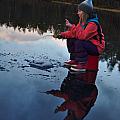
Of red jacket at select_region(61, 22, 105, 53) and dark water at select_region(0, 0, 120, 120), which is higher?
red jacket at select_region(61, 22, 105, 53)

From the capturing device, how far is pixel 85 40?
8.20 m

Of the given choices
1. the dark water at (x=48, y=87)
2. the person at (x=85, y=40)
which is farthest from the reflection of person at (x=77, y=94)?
the person at (x=85, y=40)

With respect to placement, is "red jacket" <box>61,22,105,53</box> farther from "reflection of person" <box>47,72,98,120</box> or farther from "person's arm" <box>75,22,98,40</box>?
"reflection of person" <box>47,72,98,120</box>

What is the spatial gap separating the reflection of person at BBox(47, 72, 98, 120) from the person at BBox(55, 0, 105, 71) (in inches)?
15.8

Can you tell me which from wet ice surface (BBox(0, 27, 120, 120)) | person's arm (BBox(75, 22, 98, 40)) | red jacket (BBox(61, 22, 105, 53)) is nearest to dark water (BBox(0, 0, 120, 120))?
wet ice surface (BBox(0, 27, 120, 120))

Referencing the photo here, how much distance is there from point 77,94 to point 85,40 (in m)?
2.06

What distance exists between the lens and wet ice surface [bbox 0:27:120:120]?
5246 millimetres

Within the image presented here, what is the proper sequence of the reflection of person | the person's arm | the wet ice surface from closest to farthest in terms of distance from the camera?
the wet ice surface
the reflection of person
the person's arm

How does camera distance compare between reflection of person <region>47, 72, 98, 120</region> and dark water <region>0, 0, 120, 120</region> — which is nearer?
dark water <region>0, 0, 120, 120</region>

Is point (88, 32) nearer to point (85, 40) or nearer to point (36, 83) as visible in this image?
point (85, 40)

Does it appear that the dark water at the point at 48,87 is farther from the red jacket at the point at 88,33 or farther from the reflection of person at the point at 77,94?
the red jacket at the point at 88,33

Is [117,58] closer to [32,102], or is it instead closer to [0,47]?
[0,47]

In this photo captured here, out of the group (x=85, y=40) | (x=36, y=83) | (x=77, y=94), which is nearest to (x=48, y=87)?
(x=36, y=83)

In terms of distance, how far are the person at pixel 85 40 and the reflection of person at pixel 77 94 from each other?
1.32ft
